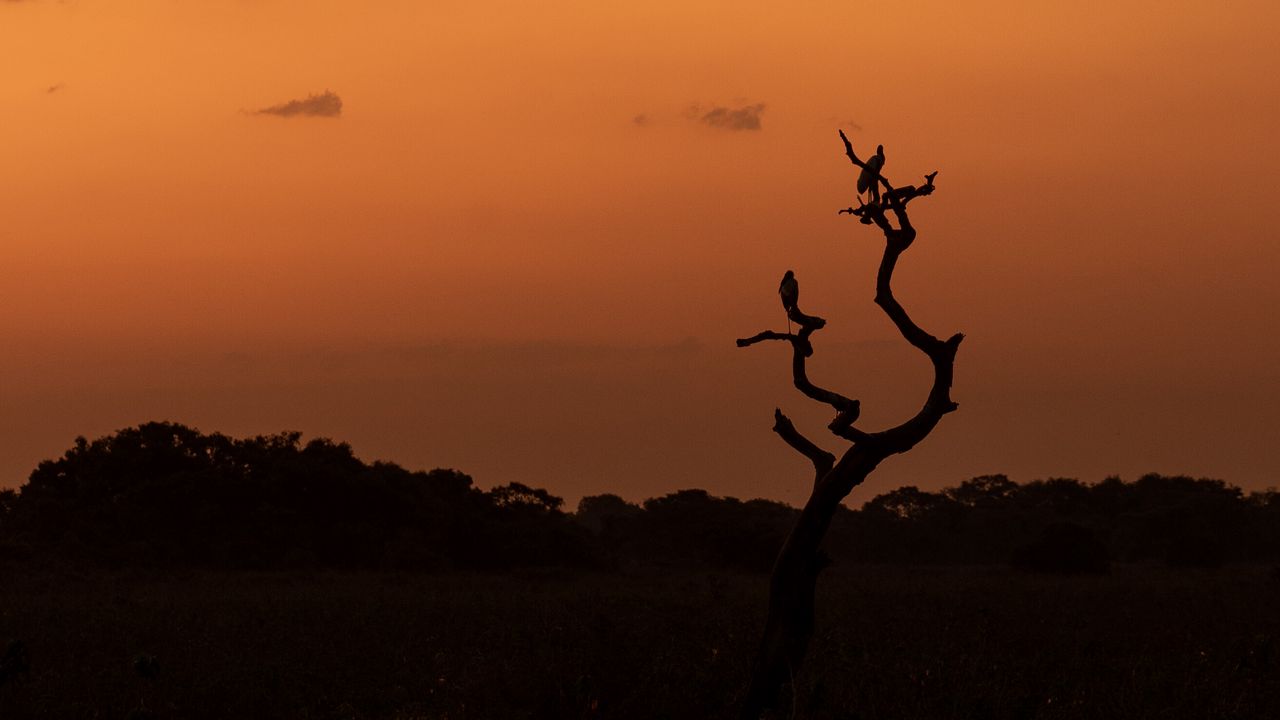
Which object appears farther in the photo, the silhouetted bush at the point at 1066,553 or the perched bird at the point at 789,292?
the silhouetted bush at the point at 1066,553

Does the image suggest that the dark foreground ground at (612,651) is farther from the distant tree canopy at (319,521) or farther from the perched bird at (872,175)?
the distant tree canopy at (319,521)

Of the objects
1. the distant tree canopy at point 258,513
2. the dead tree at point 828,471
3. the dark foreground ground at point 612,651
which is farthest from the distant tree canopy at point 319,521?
the dead tree at point 828,471

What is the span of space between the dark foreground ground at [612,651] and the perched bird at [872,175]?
3.96m

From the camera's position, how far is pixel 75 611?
22.5 meters

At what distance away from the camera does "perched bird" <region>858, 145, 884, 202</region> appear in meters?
11.9

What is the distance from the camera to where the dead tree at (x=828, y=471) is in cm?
1220

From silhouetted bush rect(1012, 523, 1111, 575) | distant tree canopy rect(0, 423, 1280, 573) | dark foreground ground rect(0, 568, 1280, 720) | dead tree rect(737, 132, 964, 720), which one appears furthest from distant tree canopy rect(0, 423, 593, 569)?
dead tree rect(737, 132, 964, 720)

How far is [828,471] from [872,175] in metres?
2.55

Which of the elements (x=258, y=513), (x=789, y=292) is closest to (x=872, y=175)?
(x=789, y=292)

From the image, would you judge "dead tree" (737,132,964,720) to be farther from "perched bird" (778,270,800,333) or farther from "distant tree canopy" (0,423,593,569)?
"distant tree canopy" (0,423,593,569)

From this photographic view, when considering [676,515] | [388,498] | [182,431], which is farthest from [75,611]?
[676,515]

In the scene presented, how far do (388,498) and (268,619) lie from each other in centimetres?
2269

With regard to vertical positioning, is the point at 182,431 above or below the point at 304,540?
above

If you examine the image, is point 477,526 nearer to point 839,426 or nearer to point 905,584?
point 905,584
